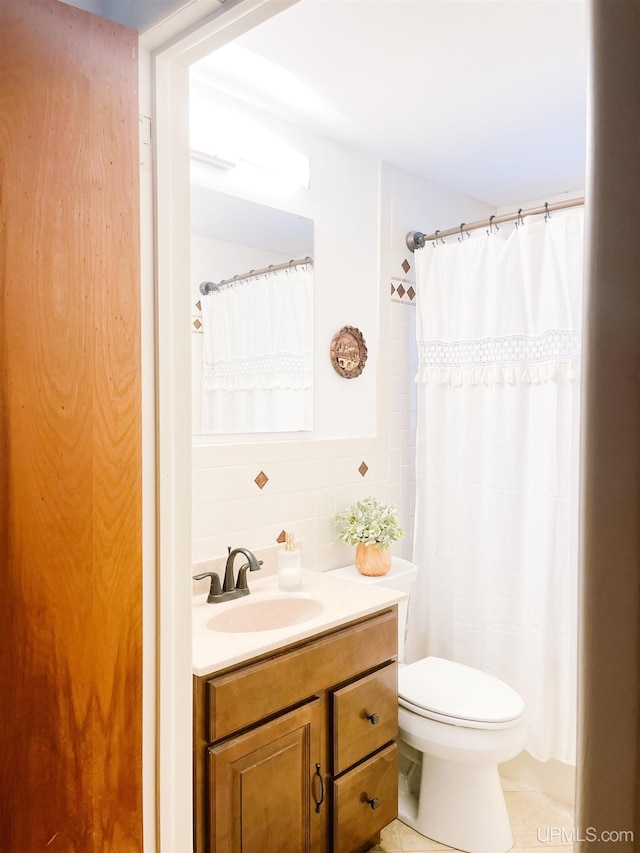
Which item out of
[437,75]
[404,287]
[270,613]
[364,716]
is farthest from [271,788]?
[437,75]

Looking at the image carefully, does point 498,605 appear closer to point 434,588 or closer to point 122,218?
point 434,588

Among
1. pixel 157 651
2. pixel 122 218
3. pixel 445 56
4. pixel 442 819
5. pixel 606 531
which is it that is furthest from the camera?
pixel 442 819

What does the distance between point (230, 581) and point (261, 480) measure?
39 cm

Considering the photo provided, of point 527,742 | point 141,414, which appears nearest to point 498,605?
point 527,742

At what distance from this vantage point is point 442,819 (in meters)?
1.94

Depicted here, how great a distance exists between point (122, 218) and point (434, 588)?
2.04 meters

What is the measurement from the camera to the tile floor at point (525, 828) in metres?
1.91

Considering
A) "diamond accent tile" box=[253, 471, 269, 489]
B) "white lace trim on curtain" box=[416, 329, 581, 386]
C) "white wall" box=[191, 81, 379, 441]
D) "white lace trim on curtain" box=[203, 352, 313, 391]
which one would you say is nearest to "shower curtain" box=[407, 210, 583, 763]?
"white lace trim on curtain" box=[416, 329, 581, 386]

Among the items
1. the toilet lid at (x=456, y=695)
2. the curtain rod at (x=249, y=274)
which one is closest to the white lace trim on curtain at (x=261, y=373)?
the curtain rod at (x=249, y=274)

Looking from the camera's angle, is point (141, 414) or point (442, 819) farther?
point (442, 819)

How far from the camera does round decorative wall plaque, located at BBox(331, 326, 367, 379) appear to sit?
2295 mm

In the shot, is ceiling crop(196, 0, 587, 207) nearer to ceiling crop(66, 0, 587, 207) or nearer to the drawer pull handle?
ceiling crop(66, 0, 587, 207)

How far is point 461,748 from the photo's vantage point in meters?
1.79

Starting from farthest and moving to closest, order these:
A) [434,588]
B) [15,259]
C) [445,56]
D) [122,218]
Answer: [434,588], [445,56], [122,218], [15,259]
